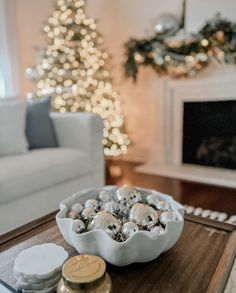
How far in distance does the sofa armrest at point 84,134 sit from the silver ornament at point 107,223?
122 centimetres

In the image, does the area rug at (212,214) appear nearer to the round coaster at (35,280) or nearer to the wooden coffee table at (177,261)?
the wooden coffee table at (177,261)

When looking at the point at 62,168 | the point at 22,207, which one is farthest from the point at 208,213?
the point at 22,207

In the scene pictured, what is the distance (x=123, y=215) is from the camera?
91 centimetres

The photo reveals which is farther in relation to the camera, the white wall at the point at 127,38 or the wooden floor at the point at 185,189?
the white wall at the point at 127,38

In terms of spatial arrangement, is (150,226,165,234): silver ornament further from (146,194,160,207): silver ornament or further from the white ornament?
the white ornament

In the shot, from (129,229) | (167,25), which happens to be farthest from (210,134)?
(129,229)

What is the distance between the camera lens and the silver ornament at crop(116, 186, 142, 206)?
3.13ft

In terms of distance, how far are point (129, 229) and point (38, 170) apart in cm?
101

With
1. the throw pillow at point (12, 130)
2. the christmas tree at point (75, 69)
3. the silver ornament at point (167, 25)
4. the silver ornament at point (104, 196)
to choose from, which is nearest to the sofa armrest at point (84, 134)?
the throw pillow at point (12, 130)

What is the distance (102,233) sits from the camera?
76 centimetres

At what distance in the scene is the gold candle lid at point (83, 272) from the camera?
0.62 metres

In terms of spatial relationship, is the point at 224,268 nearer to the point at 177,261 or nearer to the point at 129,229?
the point at 177,261

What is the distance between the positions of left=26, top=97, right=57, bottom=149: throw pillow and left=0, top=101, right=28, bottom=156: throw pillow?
0.23 feet

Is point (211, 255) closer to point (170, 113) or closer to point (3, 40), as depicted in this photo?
point (170, 113)
